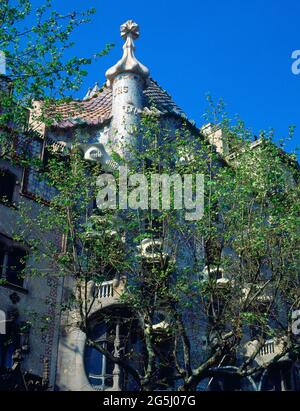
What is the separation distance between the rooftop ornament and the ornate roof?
2.38ft

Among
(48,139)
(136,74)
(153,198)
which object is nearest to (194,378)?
(153,198)

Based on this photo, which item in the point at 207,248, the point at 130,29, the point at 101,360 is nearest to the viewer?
the point at 207,248

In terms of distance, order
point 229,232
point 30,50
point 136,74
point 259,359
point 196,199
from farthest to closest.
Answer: point 136,74 < point 259,359 < point 196,199 < point 229,232 < point 30,50

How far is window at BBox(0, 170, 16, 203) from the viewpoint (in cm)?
2281

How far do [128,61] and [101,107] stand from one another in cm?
277

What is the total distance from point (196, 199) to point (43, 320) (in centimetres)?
649

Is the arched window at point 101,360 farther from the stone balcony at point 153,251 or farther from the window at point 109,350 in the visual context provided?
the stone balcony at point 153,251

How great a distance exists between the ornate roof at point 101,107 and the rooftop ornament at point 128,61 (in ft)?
2.38

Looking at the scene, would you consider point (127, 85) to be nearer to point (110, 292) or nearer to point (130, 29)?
point (130, 29)

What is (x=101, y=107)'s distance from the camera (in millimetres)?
29359

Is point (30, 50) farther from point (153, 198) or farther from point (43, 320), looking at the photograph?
point (43, 320)

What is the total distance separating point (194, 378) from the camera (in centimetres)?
1590

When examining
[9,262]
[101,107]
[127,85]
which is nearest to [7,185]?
[9,262]

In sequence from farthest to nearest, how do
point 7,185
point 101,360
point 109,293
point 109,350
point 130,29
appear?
point 130,29
point 7,185
point 109,293
point 109,350
point 101,360
